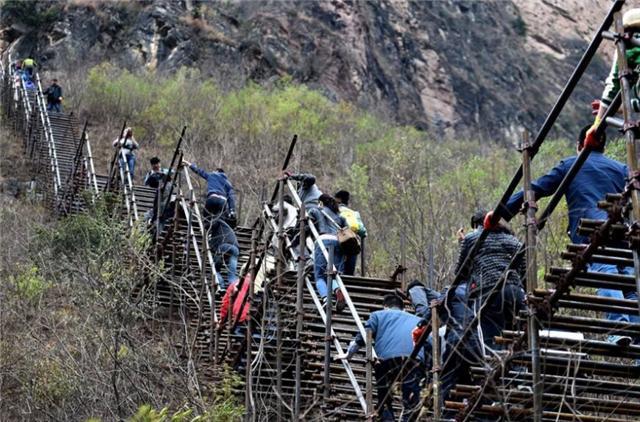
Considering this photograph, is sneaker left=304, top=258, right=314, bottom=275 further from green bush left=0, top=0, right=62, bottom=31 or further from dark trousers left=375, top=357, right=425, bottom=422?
green bush left=0, top=0, right=62, bottom=31

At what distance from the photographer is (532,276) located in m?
8.27

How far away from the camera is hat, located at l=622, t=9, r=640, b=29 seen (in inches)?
337

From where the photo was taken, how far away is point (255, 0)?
161 ft

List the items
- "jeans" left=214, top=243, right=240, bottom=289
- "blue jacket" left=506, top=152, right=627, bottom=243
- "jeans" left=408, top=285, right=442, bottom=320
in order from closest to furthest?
"blue jacket" left=506, top=152, right=627, bottom=243, "jeans" left=408, top=285, right=442, bottom=320, "jeans" left=214, top=243, right=240, bottom=289

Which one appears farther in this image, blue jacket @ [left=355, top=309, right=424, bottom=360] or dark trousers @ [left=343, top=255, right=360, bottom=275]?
dark trousers @ [left=343, top=255, right=360, bottom=275]

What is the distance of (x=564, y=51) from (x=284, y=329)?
47.6 meters

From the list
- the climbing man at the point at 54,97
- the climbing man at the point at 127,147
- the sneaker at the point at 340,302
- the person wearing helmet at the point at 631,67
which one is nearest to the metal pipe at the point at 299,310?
the sneaker at the point at 340,302

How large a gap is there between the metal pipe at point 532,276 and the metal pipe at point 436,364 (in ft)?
5.08

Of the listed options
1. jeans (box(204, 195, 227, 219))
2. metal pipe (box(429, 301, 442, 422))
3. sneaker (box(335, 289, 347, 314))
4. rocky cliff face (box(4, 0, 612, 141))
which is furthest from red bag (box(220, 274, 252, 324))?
rocky cliff face (box(4, 0, 612, 141))

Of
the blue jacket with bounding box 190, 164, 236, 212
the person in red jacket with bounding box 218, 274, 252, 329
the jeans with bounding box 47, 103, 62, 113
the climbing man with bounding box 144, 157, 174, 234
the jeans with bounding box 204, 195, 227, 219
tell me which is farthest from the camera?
the jeans with bounding box 47, 103, 62, 113

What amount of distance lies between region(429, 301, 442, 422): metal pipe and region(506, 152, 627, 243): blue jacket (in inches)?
39.2

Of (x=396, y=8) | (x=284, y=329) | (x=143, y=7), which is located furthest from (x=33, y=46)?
(x=284, y=329)

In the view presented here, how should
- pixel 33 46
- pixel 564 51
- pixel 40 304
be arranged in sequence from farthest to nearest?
pixel 564 51, pixel 33 46, pixel 40 304

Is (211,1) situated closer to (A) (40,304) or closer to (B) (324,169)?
(B) (324,169)
